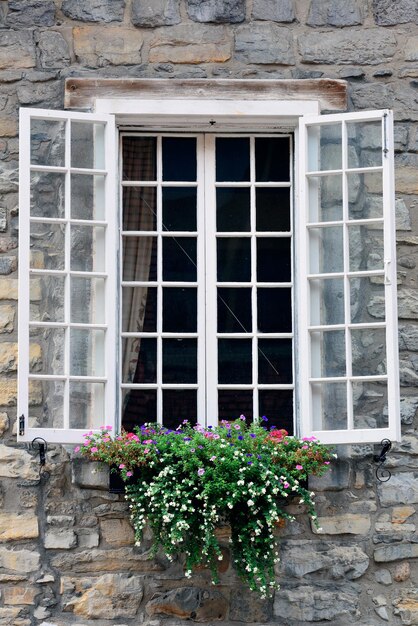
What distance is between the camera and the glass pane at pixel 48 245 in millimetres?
7910

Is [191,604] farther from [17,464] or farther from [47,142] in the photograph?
[47,142]

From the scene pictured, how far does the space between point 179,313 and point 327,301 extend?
774 millimetres

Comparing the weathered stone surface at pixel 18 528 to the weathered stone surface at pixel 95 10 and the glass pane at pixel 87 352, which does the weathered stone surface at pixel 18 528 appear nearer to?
the glass pane at pixel 87 352

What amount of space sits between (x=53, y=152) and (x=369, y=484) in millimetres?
2263

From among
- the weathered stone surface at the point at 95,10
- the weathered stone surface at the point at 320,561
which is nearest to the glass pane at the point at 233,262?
the weathered stone surface at the point at 95,10

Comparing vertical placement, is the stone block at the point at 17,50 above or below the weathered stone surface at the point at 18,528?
above

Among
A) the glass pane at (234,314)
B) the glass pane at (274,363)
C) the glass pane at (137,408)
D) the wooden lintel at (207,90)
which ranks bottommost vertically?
the glass pane at (137,408)

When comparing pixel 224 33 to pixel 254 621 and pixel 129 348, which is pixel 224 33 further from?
pixel 254 621

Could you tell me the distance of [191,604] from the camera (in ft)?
25.3

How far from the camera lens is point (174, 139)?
834 cm

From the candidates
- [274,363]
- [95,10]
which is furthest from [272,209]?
[95,10]

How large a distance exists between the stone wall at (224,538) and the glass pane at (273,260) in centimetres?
58

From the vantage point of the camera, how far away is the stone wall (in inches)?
305

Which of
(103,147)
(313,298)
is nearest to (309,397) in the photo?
(313,298)
